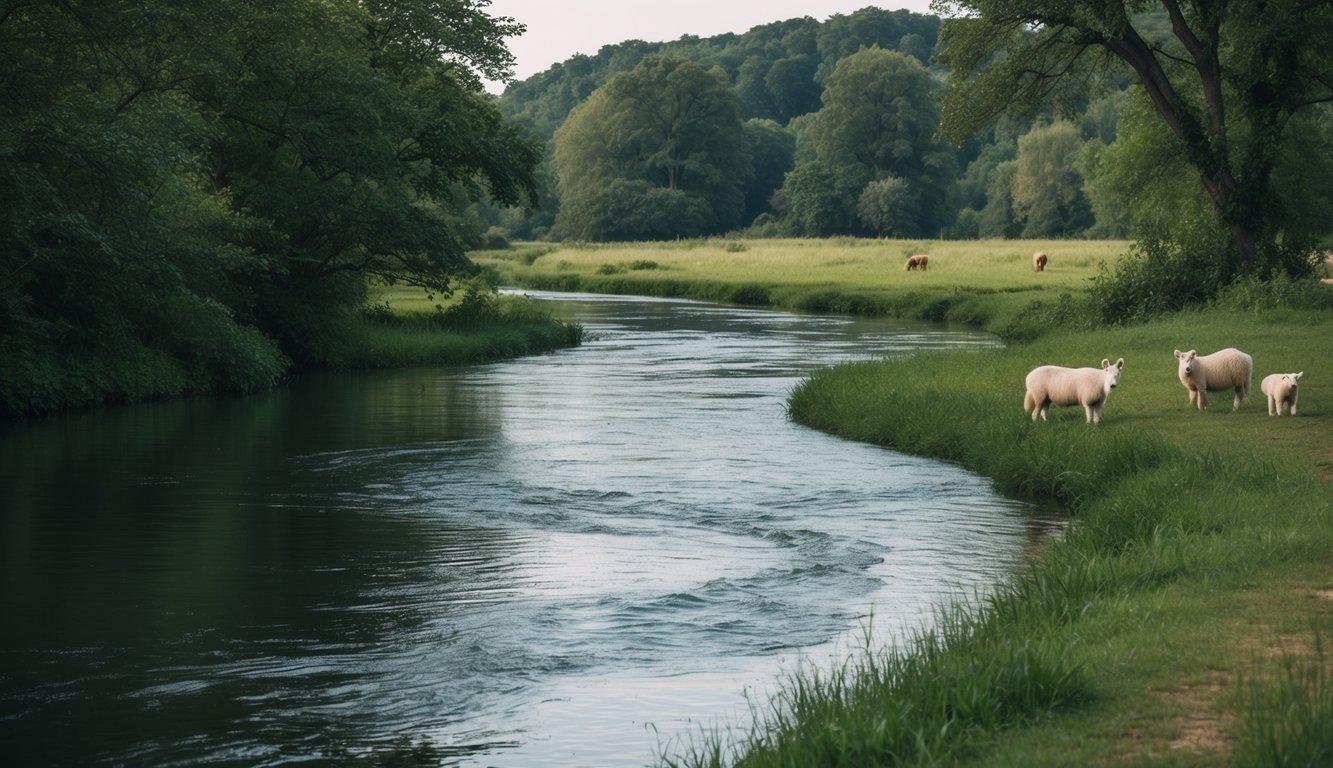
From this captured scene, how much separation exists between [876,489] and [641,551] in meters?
4.49

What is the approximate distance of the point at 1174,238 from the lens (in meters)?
39.2

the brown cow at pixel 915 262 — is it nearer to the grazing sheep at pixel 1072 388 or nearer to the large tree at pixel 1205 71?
the large tree at pixel 1205 71

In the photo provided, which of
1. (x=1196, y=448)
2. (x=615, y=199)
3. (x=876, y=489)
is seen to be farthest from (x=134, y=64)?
(x=615, y=199)

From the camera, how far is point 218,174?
35688 mm

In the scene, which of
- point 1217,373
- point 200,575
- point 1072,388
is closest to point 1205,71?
point 1217,373

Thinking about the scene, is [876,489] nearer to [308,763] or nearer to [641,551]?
[641,551]

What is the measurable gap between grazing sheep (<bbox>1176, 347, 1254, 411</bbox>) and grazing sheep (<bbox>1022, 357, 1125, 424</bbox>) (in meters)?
0.93

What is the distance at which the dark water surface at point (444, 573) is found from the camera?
32.3ft

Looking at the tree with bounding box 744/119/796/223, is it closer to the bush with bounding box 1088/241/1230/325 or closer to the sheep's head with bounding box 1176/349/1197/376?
the bush with bounding box 1088/241/1230/325

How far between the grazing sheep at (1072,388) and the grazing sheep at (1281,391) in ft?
6.14

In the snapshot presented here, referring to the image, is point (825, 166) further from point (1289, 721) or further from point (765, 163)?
point (1289, 721)

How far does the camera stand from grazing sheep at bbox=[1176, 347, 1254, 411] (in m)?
20.6

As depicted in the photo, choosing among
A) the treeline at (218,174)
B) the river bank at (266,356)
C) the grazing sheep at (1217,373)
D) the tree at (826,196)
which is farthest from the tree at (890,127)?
the grazing sheep at (1217,373)

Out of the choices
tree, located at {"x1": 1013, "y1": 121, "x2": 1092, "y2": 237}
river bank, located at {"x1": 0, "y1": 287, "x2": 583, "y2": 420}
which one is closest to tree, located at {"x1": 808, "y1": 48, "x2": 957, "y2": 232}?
tree, located at {"x1": 1013, "y1": 121, "x2": 1092, "y2": 237}
